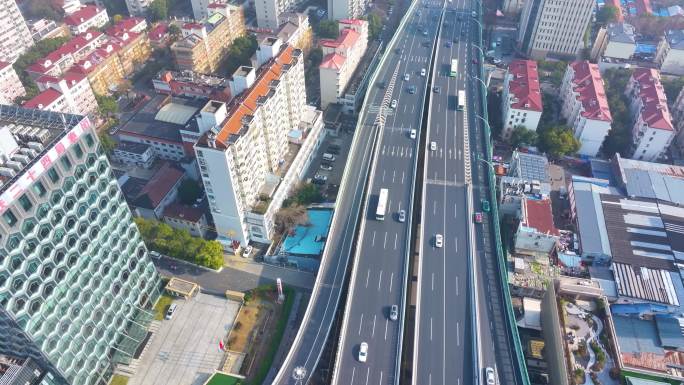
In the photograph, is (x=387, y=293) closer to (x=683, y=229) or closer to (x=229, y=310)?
(x=229, y=310)

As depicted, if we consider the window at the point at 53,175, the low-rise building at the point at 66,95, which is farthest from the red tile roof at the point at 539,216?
the low-rise building at the point at 66,95

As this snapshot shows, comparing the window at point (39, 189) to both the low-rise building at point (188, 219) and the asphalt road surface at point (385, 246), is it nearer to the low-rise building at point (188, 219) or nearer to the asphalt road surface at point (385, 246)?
the low-rise building at point (188, 219)

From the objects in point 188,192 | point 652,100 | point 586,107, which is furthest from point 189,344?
point 652,100

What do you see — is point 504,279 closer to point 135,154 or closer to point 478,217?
point 478,217

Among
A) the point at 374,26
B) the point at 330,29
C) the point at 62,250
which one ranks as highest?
the point at 62,250

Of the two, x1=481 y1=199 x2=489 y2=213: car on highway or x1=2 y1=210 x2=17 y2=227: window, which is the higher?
x1=2 y1=210 x2=17 y2=227: window

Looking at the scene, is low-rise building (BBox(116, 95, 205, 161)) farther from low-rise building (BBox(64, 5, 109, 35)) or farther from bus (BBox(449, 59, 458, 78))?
bus (BBox(449, 59, 458, 78))

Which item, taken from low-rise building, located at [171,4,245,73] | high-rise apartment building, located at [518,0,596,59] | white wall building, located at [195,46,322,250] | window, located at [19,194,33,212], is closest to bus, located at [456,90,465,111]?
white wall building, located at [195,46,322,250]
